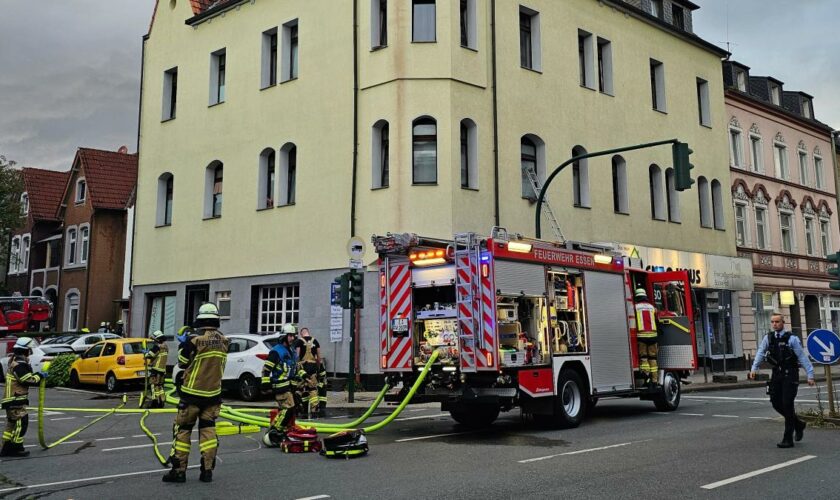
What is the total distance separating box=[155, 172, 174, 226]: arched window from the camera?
27.1 meters

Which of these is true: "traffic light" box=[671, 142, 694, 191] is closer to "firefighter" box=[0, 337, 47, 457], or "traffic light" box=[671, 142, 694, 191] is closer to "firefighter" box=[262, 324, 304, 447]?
"firefighter" box=[262, 324, 304, 447]

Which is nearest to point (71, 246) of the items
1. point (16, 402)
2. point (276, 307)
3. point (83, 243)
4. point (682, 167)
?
point (83, 243)

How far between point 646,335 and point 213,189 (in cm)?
1663

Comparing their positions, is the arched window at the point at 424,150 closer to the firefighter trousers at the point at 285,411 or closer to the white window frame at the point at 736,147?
the firefighter trousers at the point at 285,411

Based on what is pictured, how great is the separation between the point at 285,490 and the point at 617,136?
2085 centimetres

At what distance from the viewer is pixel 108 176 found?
40.0 metres

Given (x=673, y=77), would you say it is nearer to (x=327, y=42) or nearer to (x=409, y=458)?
(x=327, y=42)

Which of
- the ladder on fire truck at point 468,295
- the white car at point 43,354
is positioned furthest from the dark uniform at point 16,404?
the white car at point 43,354

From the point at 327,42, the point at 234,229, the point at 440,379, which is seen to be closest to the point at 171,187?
the point at 234,229

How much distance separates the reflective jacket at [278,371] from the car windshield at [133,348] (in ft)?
39.8

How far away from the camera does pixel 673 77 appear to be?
93.7ft

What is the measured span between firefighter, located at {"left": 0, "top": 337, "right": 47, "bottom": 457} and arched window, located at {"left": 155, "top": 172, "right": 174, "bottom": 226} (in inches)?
674

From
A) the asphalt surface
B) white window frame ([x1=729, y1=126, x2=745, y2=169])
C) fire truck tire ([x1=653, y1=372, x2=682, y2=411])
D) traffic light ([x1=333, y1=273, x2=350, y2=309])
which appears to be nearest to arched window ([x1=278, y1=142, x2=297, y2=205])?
traffic light ([x1=333, y1=273, x2=350, y2=309])

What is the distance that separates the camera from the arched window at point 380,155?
20.6 metres
